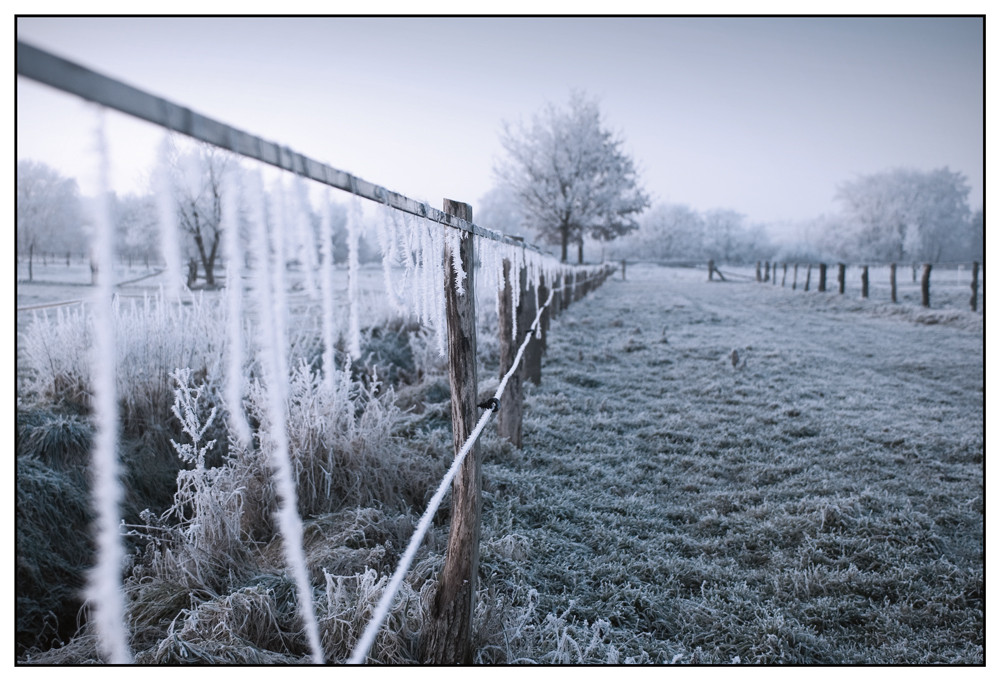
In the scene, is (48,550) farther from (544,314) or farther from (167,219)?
(544,314)

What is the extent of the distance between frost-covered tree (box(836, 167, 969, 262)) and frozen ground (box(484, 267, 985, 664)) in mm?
43778

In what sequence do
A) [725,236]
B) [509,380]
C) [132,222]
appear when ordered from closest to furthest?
[132,222]
[509,380]
[725,236]

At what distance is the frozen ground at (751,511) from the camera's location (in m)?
2.24

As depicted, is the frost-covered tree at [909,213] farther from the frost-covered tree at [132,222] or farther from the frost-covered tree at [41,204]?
the frost-covered tree at [132,222]

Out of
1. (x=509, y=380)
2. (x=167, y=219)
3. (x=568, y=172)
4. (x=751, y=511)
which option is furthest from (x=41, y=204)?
(x=568, y=172)

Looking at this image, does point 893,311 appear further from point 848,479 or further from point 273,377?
point 273,377

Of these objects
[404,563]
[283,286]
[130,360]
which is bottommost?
[404,563]

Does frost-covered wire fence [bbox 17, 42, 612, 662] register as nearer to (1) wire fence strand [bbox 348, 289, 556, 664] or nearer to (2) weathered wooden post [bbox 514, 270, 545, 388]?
(1) wire fence strand [bbox 348, 289, 556, 664]

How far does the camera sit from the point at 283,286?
965mm

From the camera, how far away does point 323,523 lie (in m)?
2.77

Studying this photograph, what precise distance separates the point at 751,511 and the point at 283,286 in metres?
3.02

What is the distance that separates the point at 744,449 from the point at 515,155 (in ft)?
76.3

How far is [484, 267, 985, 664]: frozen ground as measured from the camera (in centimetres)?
224

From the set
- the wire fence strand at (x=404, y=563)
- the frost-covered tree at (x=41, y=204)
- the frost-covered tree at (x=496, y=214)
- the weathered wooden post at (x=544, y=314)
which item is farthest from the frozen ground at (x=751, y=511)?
the frost-covered tree at (x=496, y=214)
